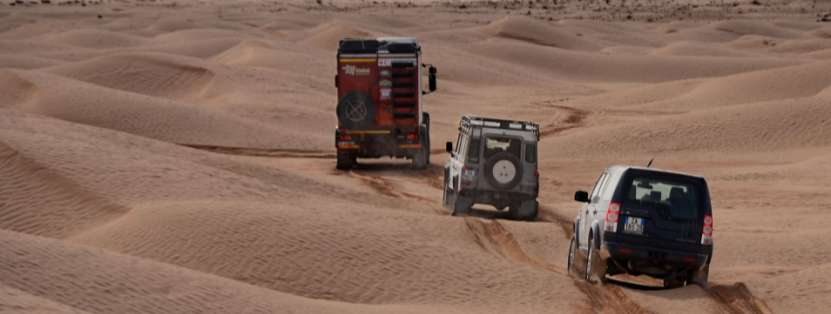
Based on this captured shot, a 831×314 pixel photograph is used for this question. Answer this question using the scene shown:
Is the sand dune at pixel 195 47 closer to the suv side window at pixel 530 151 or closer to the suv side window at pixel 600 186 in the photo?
the suv side window at pixel 530 151

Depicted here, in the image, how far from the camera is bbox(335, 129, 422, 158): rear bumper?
3297 centimetres

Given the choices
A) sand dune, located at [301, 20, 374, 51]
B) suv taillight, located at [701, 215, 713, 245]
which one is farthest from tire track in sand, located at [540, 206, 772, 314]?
sand dune, located at [301, 20, 374, 51]

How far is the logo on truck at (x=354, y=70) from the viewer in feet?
107

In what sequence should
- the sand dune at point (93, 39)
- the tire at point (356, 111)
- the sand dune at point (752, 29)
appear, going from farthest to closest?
1. the sand dune at point (752, 29)
2. the sand dune at point (93, 39)
3. the tire at point (356, 111)

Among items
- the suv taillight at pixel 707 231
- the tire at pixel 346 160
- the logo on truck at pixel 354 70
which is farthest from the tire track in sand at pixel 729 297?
the tire at pixel 346 160

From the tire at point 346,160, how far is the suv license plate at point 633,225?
58.4 feet

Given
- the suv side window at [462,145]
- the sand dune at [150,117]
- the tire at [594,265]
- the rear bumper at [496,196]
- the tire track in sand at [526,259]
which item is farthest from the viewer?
the sand dune at [150,117]

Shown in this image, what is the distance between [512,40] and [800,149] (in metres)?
56.3

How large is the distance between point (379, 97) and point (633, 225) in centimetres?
1708

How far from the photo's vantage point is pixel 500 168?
2395 centimetres

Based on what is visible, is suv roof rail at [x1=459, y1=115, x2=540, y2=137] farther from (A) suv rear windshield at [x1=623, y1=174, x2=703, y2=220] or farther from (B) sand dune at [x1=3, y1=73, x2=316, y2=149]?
(B) sand dune at [x1=3, y1=73, x2=316, y2=149]

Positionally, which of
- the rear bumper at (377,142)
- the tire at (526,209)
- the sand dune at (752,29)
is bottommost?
the sand dune at (752,29)

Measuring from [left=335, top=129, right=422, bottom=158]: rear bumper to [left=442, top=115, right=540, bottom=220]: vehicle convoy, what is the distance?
8.81 m

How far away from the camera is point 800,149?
39.4 meters
